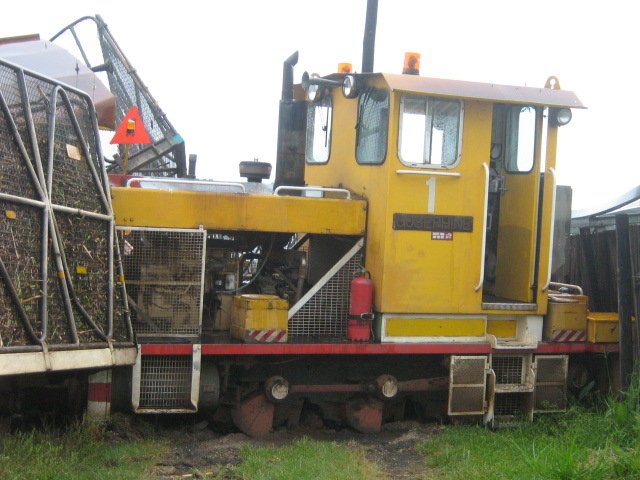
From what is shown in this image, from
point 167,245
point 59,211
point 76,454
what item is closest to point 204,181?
point 167,245

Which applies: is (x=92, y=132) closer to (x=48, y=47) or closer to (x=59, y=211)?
(x=59, y=211)

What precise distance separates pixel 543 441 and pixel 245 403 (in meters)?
2.52

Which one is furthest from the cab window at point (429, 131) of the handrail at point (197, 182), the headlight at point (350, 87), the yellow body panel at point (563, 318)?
the yellow body panel at point (563, 318)

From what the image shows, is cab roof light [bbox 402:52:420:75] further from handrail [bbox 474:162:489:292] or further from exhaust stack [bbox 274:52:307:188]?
exhaust stack [bbox 274:52:307:188]

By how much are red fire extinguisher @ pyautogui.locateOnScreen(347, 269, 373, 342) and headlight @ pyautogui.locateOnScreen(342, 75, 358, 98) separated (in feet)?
5.32

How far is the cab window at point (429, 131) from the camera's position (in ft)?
24.5

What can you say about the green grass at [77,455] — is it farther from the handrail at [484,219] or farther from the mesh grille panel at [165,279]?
the handrail at [484,219]

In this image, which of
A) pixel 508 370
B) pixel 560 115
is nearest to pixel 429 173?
pixel 560 115

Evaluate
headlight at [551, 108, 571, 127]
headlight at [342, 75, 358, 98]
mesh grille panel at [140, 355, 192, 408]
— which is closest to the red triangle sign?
headlight at [342, 75, 358, 98]

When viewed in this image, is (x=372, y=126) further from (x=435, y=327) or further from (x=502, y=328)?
(x=502, y=328)

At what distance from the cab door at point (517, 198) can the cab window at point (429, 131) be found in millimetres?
864

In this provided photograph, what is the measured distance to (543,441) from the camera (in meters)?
7.10

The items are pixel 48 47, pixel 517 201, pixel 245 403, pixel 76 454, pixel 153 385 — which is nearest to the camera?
pixel 76 454

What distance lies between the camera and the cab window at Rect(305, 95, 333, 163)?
859 cm
